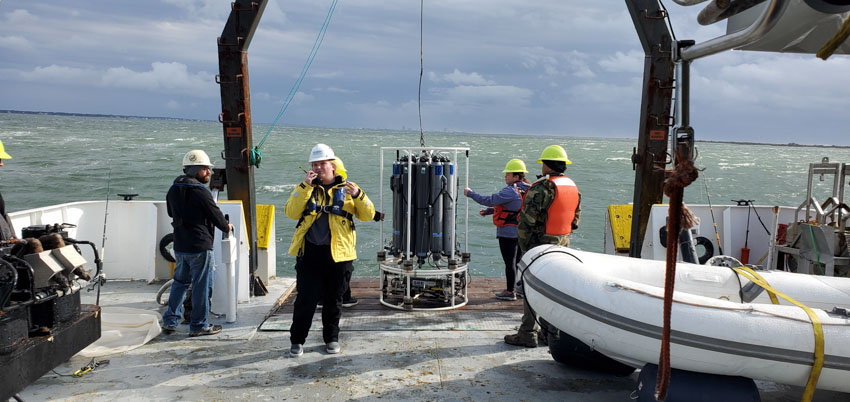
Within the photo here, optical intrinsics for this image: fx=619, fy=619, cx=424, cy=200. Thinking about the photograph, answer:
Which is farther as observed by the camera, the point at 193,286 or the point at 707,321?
the point at 193,286

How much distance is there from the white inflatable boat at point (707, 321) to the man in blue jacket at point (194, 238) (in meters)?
2.92

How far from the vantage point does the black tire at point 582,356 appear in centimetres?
482

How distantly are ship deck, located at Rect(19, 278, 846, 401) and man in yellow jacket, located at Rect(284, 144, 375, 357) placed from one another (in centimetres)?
40

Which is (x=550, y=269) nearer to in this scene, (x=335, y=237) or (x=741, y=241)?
(x=335, y=237)

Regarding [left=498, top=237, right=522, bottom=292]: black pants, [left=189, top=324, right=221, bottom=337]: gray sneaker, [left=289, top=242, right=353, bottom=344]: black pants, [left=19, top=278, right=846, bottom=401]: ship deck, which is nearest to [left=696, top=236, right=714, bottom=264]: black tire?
[left=498, top=237, right=522, bottom=292]: black pants

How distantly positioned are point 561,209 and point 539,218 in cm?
22

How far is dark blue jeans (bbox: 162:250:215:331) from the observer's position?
5.67 metres

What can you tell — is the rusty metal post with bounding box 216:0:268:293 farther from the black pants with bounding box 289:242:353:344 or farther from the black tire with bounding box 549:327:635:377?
the black tire with bounding box 549:327:635:377

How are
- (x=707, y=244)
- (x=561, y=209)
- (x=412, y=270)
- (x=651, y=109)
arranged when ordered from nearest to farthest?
(x=561, y=209) → (x=412, y=270) → (x=651, y=109) → (x=707, y=244)

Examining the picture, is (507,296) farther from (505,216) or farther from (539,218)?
(539,218)

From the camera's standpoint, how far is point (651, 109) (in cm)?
697

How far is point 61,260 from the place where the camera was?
439 centimetres

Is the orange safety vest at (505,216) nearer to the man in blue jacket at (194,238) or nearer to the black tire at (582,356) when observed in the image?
the black tire at (582,356)

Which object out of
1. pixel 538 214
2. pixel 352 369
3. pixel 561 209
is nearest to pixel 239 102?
pixel 352 369
